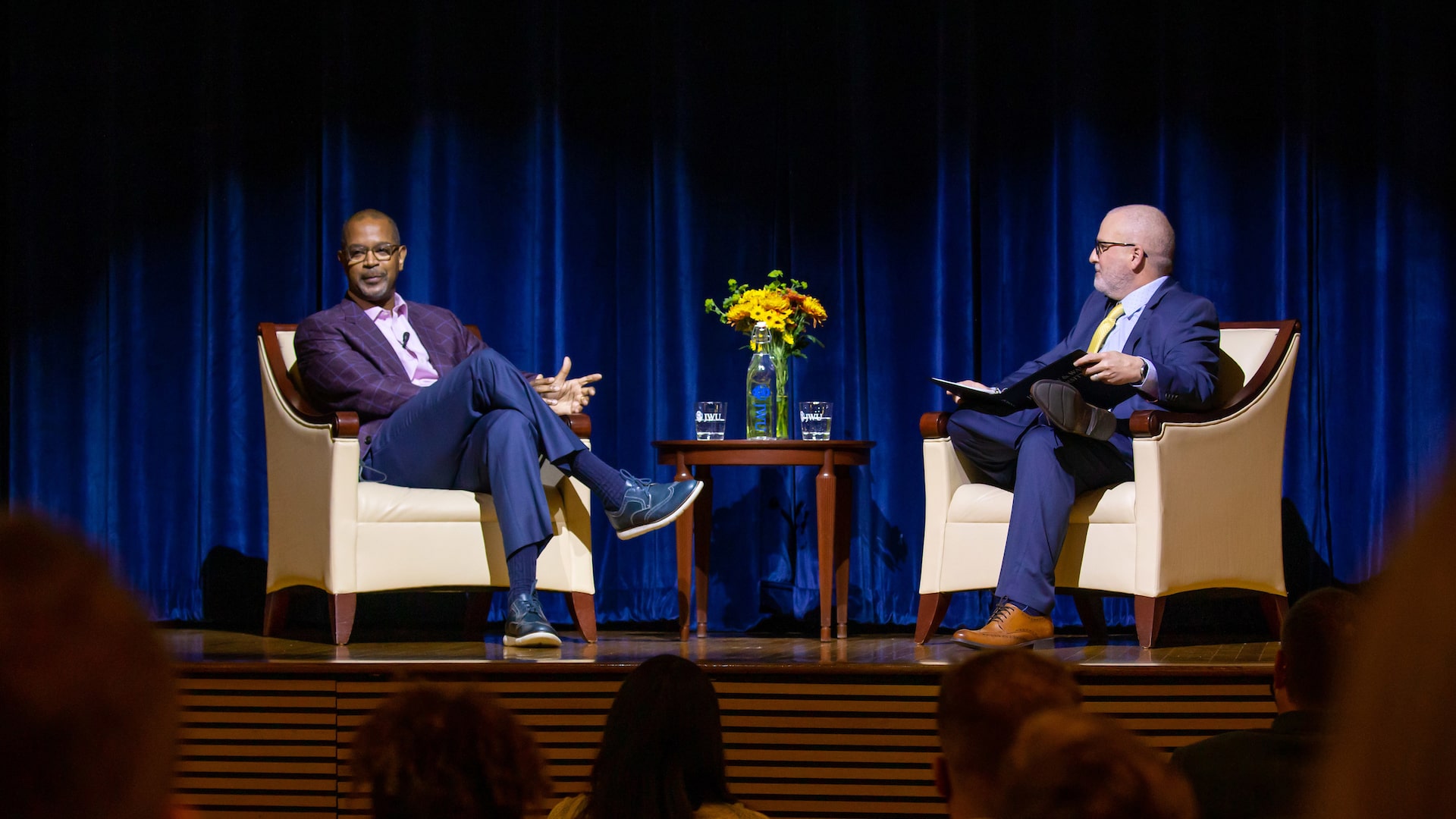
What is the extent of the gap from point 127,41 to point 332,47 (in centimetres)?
66

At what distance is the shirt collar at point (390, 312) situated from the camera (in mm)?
3732

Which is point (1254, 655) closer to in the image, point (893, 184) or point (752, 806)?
point (752, 806)

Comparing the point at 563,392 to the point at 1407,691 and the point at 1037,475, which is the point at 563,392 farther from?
the point at 1407,691

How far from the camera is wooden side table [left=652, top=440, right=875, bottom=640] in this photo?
3547 mm

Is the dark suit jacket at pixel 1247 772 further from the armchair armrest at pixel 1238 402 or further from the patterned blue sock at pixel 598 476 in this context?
the patterned blue sock at pixel 598 476

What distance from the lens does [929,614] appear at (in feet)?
11.3

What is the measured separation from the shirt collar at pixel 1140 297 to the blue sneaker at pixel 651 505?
46.7 inches

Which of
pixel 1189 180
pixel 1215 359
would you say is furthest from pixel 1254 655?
pixel 1189 180

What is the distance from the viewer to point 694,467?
4.10m

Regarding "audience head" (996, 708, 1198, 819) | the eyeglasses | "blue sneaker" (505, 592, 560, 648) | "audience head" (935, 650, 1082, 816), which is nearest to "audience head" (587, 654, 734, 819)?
"audience head" (935, 650, 1082, 816)

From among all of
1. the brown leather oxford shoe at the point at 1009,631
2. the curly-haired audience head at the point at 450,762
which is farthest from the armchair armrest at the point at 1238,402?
the curly-haired audience head at the point at 450,762

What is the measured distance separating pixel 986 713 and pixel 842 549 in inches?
103

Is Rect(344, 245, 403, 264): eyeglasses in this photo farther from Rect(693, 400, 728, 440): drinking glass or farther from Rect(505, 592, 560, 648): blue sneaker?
Rect(505, 592, 560, 648): blue sneaker

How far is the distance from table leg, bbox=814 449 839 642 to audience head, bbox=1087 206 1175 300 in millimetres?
859
